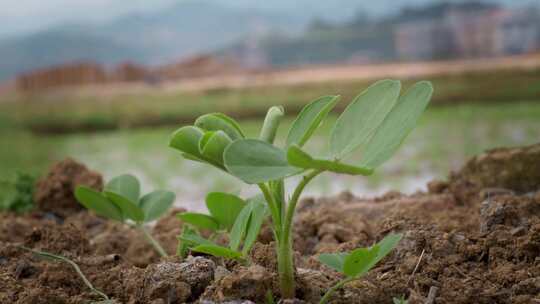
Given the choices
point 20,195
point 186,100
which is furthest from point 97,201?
point 186,100

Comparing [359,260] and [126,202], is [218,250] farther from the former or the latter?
[126,202]

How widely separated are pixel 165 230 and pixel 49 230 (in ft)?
0.92

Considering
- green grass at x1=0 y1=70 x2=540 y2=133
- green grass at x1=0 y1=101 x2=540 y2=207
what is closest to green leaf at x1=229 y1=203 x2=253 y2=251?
green grass at x1=0 y1=101 x2=540 y2=207

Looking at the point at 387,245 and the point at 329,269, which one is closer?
the point at 387,245

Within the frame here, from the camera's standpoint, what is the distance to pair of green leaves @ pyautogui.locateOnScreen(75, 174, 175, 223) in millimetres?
899

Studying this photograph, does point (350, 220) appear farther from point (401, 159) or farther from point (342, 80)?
point (342, 80)

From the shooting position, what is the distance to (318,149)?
3.21m

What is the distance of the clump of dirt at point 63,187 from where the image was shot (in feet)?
4.57

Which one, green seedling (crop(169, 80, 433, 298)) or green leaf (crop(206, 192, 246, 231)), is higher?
green seedling (crop(169, 80, 433, 298))

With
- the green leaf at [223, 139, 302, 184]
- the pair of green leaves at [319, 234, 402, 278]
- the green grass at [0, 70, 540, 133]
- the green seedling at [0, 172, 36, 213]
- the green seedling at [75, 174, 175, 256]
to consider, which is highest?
the green leaf at [223, 139, 302, 184]

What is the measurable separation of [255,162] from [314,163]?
6 centimetres

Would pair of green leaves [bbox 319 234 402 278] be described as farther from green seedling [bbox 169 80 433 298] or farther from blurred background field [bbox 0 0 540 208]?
blurred background field [bbox 0 0 540 208]

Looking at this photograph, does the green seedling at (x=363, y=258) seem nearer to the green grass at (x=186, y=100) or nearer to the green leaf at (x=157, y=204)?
the green leaf at (x=157, y=204)

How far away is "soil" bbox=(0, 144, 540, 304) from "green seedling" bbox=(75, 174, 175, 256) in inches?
2.3
